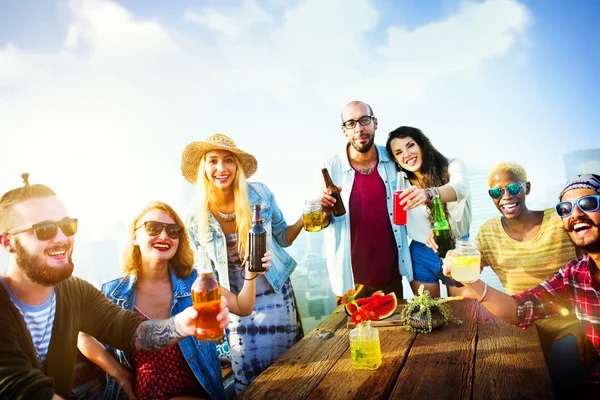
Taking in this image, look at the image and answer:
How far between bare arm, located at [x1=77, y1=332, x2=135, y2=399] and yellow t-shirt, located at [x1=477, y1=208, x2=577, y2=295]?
3200 millimetres

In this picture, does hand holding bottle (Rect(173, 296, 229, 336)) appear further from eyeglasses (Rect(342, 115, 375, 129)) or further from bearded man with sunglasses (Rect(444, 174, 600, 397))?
eyeglasses (Rect(342, 115, 375, 129))

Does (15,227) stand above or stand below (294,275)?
above

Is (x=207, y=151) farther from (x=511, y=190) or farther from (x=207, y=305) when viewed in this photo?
(x=511, y=190)

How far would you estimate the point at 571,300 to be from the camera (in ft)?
8.50

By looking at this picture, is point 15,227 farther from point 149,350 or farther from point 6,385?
point 149,350

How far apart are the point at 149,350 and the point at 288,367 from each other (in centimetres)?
93

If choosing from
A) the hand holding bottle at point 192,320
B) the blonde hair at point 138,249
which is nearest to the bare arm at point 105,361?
the blonde hair at point 138,249

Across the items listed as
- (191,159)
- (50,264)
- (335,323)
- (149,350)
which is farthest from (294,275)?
(50,264)

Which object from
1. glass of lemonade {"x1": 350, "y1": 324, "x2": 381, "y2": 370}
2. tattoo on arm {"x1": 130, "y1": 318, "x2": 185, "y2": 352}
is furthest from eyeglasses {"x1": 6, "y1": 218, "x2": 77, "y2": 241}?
glass of lemonade {"x1": 350, "y1": 324, "x2": 381, "y2": 370}

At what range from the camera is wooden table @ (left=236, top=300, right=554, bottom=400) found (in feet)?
6.58

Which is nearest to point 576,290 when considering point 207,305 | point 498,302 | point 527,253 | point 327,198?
point 498,302

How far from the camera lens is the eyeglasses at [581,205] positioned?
2.34 meters

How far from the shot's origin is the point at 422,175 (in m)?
4.36

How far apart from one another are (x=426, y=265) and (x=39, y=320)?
11.9 feet
